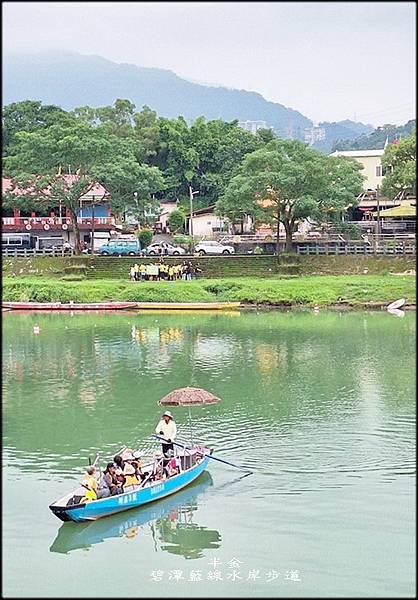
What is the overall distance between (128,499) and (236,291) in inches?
1025

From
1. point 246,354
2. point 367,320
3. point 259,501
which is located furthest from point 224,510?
point 367,320

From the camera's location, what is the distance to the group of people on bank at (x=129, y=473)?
485 inches

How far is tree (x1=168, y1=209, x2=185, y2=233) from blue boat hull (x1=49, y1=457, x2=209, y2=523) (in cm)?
4141

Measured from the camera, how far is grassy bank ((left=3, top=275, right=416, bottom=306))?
1468 inches

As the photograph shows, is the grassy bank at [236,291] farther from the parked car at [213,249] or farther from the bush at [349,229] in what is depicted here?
the parked car at [213,249]

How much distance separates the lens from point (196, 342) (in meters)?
28.8

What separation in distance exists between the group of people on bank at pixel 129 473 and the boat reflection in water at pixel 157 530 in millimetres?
362

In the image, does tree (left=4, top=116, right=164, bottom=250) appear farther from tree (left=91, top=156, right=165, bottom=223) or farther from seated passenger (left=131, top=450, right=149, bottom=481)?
seated passenger (left=131, top=450, right=149, bottom=481)

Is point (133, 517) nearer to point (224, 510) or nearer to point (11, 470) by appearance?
point (224, 510)

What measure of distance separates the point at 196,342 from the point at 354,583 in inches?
729

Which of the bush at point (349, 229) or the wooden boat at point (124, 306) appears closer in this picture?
the wooden boat at point (124, 306)

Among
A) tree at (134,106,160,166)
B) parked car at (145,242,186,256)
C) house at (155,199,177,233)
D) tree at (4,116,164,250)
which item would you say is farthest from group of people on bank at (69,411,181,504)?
tree at (134,106,160,166)

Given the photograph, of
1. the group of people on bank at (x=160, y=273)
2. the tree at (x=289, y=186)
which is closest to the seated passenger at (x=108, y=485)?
the group of people on bank at (x=160, y=273)

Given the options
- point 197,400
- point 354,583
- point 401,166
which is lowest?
point 354,583
